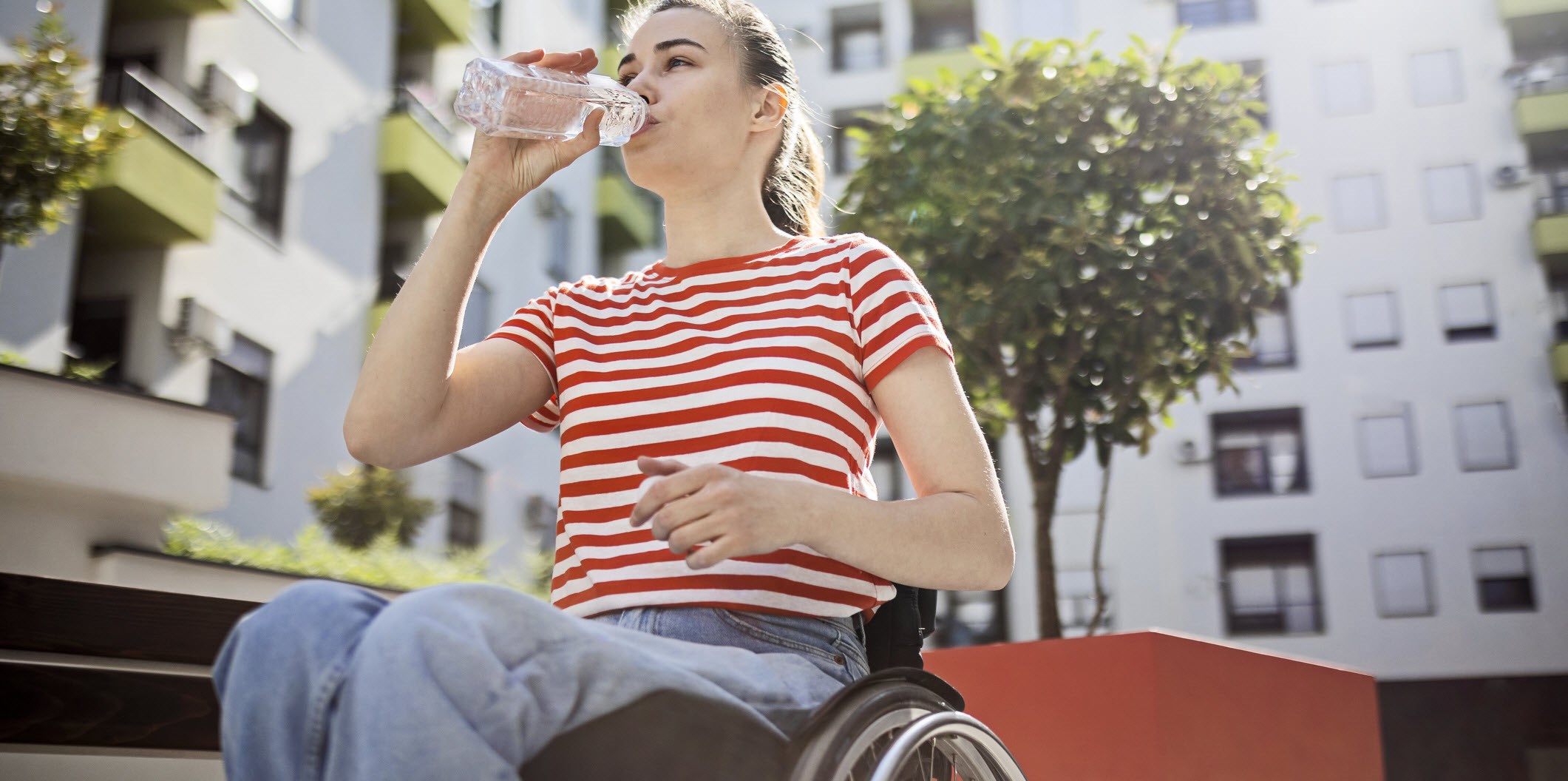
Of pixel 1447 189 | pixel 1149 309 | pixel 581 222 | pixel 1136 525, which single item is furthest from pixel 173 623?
pixel 1447 189

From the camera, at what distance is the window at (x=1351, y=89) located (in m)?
22.5

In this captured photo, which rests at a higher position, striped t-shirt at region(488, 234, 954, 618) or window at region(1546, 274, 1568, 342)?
window at region(1546, 274, 1568, 342)

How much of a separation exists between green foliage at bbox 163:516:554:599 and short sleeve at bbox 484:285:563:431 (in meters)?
5.23

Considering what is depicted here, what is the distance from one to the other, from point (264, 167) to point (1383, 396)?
16.8 meters

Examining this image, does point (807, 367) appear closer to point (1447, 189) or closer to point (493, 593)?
point (493, 593)

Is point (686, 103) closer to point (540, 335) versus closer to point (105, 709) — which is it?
point (540, 335)

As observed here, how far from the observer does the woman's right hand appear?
177 centimetres

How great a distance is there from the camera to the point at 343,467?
12.7 m

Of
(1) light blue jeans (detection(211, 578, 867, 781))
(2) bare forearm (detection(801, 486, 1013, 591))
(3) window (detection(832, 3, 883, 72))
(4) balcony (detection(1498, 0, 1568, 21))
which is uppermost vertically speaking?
(3) window (detection(832, 3, 883, 72))

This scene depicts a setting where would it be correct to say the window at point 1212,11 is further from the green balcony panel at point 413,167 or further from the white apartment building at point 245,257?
the green balcony panel at point 413,167

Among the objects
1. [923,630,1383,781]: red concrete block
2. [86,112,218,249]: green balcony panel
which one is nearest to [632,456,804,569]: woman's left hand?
[923,630,1383,781]: red concrete block

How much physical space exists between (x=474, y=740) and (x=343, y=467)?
12205mm

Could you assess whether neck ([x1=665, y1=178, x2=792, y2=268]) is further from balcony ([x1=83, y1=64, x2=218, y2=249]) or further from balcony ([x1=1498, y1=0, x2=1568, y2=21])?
balcony ([x1=1498, y1=0, x2=1568, y2=21])

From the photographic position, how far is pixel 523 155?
1.79 metres
